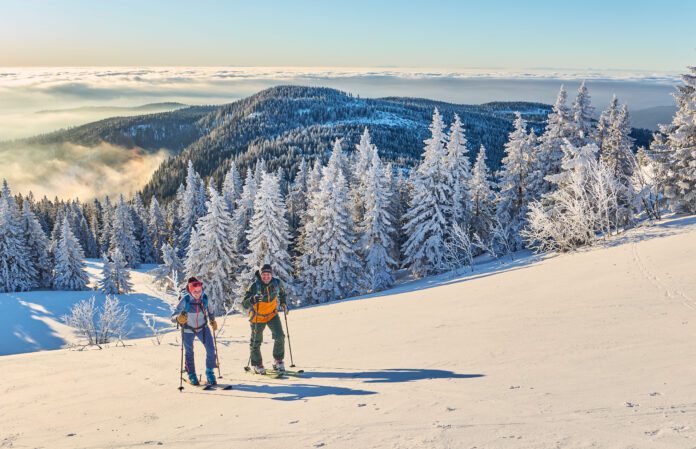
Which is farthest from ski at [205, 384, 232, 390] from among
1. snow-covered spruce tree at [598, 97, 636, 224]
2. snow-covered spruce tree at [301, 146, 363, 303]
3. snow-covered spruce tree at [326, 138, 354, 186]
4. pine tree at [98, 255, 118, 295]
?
pine tree at [98, 255, 118, 295]

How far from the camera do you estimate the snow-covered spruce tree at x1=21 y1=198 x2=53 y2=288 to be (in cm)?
5737

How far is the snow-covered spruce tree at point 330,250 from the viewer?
1414 inches

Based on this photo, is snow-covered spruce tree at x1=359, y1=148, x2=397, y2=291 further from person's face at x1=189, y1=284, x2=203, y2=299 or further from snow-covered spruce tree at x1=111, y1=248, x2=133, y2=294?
snow-covered spruce tree at x1=111, y1=248, x2=133, y2=294

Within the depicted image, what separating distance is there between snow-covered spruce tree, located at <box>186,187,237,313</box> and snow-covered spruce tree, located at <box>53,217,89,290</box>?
896 inches

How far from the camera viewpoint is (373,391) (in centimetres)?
800

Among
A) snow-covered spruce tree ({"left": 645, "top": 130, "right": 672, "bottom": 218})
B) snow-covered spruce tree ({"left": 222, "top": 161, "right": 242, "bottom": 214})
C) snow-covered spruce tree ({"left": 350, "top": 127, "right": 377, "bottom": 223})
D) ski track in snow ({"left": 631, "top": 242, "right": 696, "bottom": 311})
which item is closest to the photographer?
ski track in snow ({"left": 631, "top": 242, "right": 696, "bottom": 311})

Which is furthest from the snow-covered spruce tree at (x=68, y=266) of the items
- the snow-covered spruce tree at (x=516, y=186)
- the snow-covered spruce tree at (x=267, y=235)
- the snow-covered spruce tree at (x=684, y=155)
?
the snow-covered spruce tree at (x=684, y=155)

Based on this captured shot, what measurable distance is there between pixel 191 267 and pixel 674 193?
3595 cm

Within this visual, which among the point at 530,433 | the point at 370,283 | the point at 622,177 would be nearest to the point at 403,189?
the point at 370,283

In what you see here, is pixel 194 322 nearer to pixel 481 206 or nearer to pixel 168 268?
pixel 481 206

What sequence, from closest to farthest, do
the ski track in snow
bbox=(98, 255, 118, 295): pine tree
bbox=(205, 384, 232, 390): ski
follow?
bbox=(205, 384, 232, 390): ski < the ski track in snow < bbox=(98, 255, 118, 295): pine tree

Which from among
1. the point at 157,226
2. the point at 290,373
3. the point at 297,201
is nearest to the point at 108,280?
the point at 297,201

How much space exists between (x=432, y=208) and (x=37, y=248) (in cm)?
5070

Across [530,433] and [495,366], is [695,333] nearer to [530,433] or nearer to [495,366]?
[495,366]
